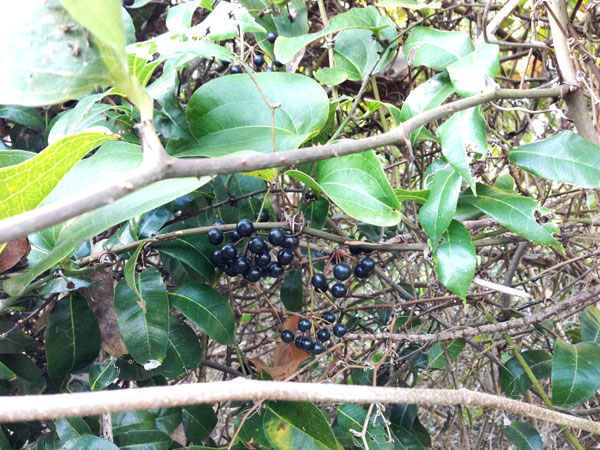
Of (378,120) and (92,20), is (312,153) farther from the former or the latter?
(378,120)

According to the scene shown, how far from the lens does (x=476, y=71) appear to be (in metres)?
0.75

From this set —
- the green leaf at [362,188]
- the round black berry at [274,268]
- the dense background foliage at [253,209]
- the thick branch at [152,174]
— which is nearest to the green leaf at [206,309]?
the dense background foliage at [253,209]

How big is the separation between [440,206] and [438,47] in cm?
31

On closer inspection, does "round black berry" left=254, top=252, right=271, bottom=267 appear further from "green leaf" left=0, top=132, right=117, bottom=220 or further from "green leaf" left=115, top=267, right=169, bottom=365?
"green leaf" left=0, top=132, right=117, bottom=220

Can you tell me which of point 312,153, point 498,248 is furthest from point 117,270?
point 498,248

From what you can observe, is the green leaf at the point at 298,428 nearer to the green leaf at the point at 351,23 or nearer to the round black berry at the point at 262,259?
the round black berry at the point at 262,259

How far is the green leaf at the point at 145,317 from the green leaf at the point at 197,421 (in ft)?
0.92

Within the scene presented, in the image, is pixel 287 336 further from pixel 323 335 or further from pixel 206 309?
pixel 206 309

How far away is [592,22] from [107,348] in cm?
141

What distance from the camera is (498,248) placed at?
1.58m

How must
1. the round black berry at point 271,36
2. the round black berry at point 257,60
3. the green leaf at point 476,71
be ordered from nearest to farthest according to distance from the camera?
1. the green leaf at point 476,71
2. the round black berry at point 271,36
3. the round black berry at point 257,60

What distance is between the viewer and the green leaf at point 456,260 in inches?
30.6

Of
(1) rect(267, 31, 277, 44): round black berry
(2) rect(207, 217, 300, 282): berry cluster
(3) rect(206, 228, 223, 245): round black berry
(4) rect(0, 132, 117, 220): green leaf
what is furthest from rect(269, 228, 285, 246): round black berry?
(1) rect(267, 31, 277, 44): round black berry

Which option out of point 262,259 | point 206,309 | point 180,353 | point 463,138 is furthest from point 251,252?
point 463,138
